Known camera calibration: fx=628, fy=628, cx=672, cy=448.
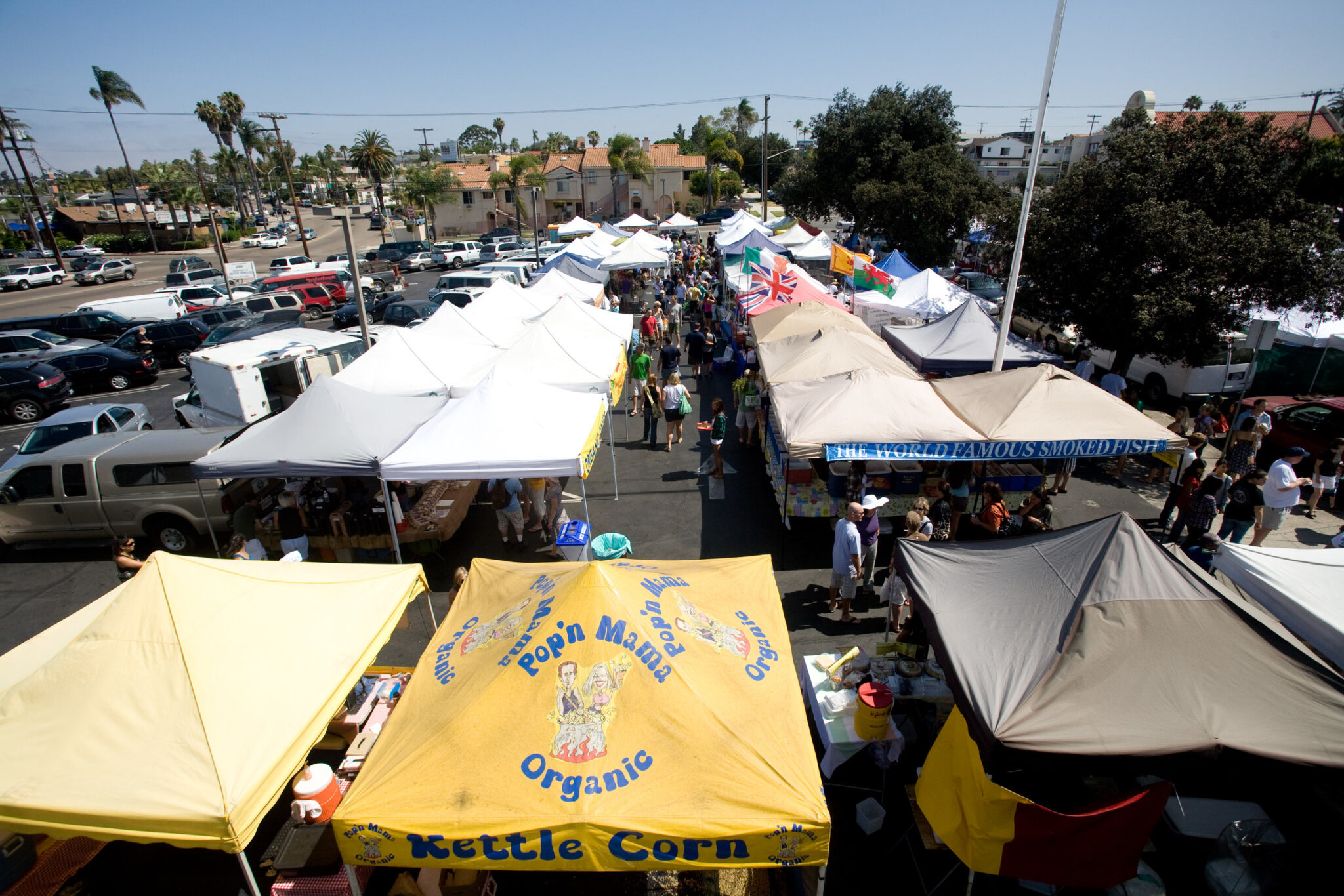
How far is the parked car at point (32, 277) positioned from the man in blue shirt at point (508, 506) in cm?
4794

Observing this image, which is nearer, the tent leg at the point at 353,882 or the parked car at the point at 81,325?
the tent leg at the point at 353,882

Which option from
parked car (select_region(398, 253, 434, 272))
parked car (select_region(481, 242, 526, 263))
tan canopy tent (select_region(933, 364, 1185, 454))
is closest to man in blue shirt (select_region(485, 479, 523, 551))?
tan canopy tent (select_region(933, 364, 1185, 454))

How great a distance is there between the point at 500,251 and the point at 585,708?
42555 mm

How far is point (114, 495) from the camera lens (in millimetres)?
9773

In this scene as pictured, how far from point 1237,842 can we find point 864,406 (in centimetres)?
603

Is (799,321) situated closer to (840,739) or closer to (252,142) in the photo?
(840,739)

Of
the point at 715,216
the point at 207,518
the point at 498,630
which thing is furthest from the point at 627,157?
the point at 498,630

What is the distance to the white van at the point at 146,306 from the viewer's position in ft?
81.3

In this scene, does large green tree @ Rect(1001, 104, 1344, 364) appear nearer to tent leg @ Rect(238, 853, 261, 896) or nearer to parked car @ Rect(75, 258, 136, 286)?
tent leg @ Rect(238, 853, 261, 896)

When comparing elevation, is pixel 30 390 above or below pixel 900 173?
below

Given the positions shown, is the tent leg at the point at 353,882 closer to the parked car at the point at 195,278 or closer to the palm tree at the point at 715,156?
the parked car at the point at 195,278

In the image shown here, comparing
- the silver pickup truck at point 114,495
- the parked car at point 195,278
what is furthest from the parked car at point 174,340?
the silver pickup truck at point 114,495

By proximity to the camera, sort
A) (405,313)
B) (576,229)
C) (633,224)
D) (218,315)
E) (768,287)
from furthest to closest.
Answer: (633,224), (576,229), (218,315), (405,313), (768,287)

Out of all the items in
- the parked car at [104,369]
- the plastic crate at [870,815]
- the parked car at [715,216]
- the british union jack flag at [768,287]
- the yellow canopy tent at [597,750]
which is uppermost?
the parked car at [715,216]
